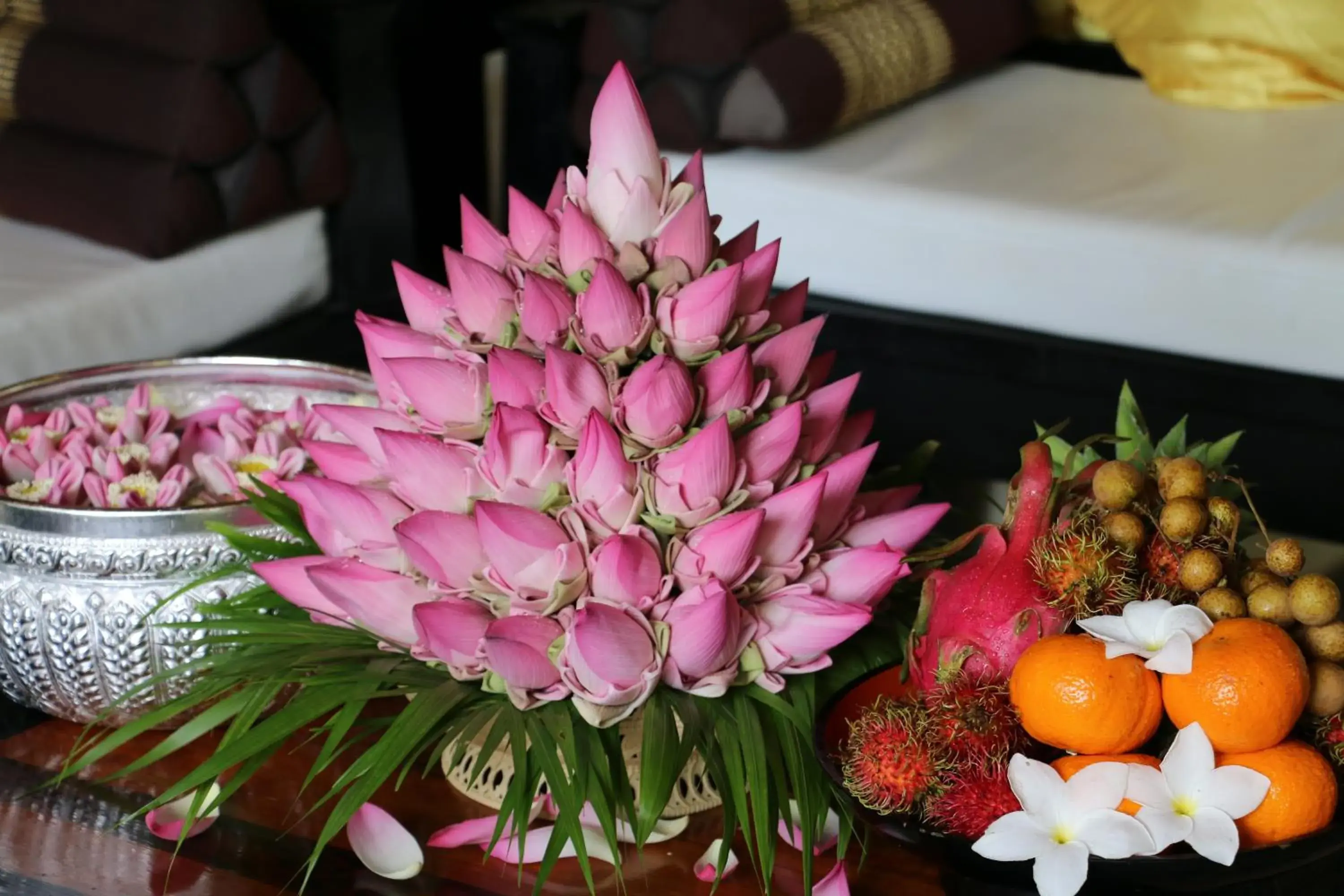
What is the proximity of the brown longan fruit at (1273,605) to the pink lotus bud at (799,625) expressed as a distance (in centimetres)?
15

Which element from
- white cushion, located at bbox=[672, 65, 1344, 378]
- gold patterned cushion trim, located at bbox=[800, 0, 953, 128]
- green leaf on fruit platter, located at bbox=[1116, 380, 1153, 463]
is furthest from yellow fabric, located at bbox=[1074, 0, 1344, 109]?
green leaf on fruit platter, located at bbox=[1116, 380, 1153, 463]

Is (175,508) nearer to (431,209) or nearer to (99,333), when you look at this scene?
(99,333)

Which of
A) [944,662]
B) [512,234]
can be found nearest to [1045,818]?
[944,662]

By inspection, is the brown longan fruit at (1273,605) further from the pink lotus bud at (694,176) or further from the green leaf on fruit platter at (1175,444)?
the pink lotus bud at (694,176)

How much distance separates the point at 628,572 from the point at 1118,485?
8.3 inches

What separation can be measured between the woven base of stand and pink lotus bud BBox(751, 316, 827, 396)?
6.5 inches

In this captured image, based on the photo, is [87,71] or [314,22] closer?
[87,71]

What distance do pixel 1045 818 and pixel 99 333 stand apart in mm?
1290

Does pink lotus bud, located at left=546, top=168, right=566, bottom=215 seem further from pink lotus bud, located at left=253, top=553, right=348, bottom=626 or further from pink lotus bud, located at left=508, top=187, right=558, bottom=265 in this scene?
pink lotus bud, located at left=253, top=553, right=348, bottom=626

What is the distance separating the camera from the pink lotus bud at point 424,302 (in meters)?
0.68

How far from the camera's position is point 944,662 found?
0.61 metres

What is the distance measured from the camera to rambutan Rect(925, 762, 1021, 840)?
A: 563mm

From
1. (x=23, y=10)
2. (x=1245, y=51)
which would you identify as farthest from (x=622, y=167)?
(x=1245, y=51)

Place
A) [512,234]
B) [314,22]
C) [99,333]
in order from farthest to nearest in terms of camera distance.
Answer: [314,22]
[99,333]
[512,234]
